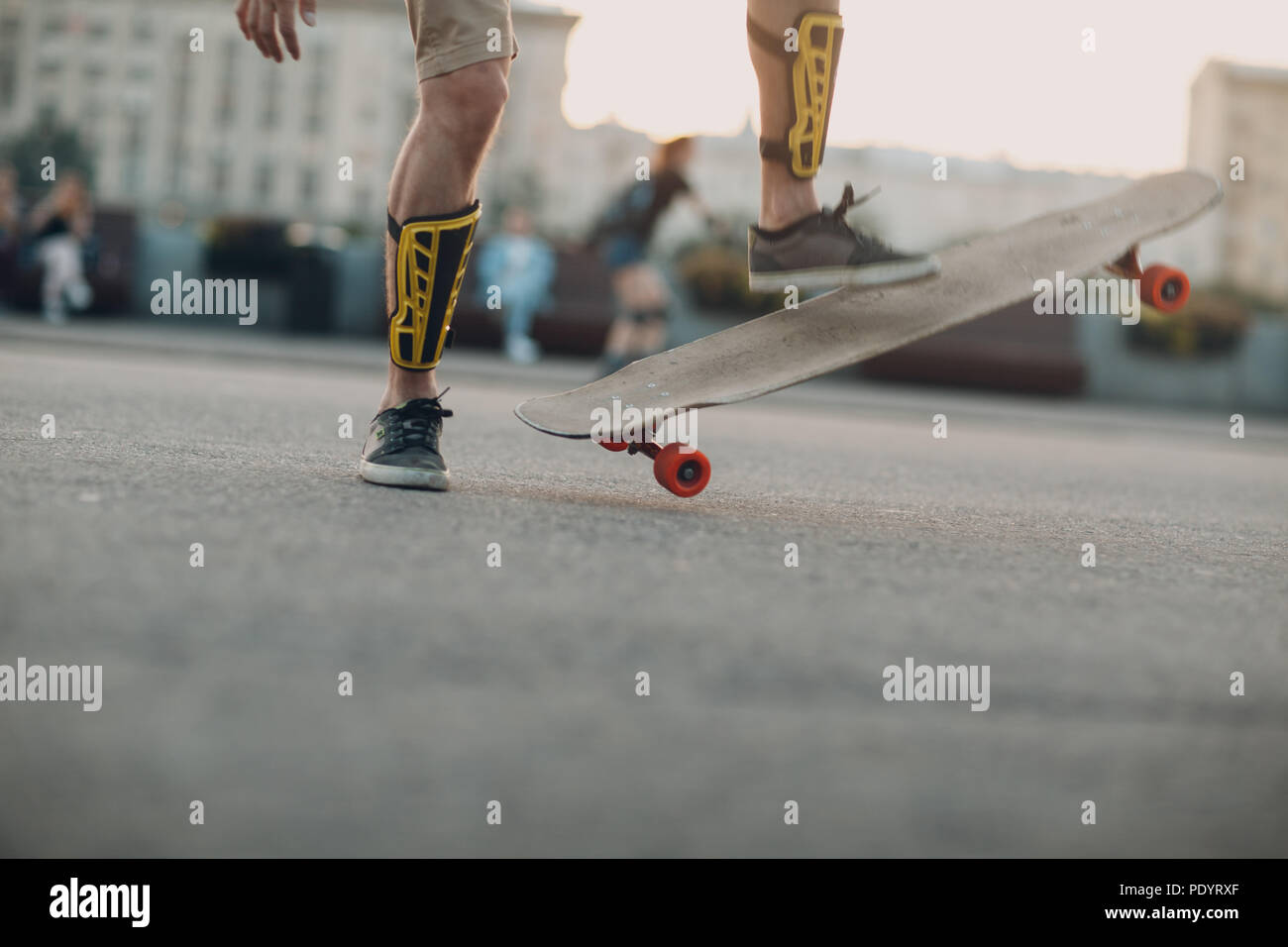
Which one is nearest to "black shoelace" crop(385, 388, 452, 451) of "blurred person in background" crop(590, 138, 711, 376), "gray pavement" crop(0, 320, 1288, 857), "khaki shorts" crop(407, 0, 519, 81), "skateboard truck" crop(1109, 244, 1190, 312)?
"gray pavement" crop(0, 320, 1288, 857)

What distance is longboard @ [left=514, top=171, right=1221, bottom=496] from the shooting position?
3.05m

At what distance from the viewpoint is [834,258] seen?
3111mm

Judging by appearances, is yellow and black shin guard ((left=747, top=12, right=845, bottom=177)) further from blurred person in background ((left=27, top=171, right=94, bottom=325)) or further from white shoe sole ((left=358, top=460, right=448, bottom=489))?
blurred person in background ((left=27, top=171, right=94, bottom=325))

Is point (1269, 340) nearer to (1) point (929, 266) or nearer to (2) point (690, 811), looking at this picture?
(1) point (929, 266)

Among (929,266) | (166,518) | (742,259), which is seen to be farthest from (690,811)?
(742,259)

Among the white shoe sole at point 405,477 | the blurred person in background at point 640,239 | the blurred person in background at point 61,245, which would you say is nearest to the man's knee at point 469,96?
the white shoe sole at point 405,477

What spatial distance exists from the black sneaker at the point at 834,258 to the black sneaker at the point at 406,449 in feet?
2.82

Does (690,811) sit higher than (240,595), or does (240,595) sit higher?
(240,595)

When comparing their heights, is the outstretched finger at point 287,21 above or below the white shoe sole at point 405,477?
above

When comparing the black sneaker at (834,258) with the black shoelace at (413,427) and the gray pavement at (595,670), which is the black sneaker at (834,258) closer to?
the gray pavement at (595,670)

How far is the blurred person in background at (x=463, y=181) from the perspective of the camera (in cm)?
286

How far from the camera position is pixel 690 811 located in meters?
1.17
